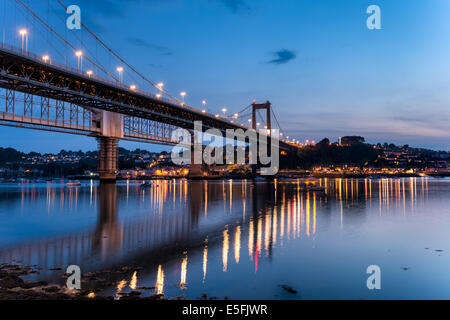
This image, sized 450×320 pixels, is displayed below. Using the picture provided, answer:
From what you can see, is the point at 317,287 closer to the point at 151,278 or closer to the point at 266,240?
the point at 151,278

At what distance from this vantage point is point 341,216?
18.5m

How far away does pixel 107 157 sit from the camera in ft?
187

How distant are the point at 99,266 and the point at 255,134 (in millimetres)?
74230

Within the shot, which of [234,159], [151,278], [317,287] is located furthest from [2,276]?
[234,159]

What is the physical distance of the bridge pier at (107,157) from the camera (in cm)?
5638
